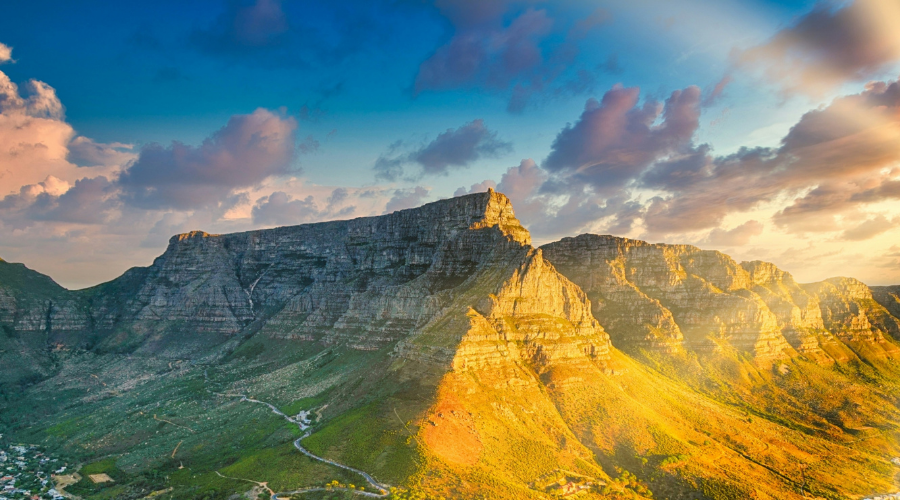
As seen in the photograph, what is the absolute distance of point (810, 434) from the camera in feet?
562

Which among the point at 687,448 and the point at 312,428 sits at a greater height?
the point at 312,428

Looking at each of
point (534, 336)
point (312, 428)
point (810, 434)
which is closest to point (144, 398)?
point (312, 428)

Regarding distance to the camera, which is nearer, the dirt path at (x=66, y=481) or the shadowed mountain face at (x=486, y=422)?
the shadowed mountain face at (x=486, y=422)

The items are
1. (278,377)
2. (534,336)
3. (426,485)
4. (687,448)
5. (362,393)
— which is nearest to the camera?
(426,485)

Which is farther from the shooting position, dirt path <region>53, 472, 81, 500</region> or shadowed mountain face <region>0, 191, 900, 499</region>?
dirt path <region>53, 472, 81, 500</region>

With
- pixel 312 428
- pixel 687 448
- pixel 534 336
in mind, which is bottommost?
pixel 687 448

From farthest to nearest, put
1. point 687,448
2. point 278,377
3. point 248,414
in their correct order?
point 278,377
point 248,414
point 687,448

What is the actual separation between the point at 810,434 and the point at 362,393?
13880cm

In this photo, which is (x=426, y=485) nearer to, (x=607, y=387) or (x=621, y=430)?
(x=621, y=430)

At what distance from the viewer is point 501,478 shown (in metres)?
98.6

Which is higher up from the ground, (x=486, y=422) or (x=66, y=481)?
(x=486, y=422)

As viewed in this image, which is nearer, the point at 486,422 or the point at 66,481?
the point at 486,422

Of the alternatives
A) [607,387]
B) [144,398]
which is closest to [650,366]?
[607,387]

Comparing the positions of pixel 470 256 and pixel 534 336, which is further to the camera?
pixel 470 256
